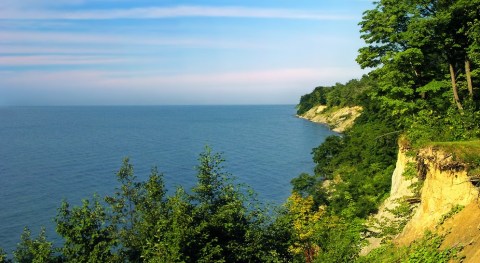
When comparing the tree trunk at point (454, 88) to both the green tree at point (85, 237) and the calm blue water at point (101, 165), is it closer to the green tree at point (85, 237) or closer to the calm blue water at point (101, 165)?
the calm blue water at point (101, 165)

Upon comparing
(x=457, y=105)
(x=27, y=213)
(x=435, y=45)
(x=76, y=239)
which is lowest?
(x=27, y=213)

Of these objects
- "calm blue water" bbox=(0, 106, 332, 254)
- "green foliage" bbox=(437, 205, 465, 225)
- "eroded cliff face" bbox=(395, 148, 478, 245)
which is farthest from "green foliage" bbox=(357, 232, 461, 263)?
"calm blue water" bbox=(0, 106, 332, 254)

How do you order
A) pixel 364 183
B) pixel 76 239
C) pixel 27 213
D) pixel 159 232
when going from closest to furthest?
pixel 159 232
pixel 76 239
pixel 364 183
pixel 27 213

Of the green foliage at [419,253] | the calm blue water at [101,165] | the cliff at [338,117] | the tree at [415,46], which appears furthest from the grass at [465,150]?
the cliff at [338,117]

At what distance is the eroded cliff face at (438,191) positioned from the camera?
1683cm

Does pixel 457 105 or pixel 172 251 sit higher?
pixel 457 105

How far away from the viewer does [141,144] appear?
403ft

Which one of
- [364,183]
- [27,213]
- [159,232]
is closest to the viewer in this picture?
[159,232]

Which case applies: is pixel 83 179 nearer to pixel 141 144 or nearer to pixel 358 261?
pixel 141 144

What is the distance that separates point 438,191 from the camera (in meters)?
18.3

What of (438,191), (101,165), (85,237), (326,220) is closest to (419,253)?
(438,191)

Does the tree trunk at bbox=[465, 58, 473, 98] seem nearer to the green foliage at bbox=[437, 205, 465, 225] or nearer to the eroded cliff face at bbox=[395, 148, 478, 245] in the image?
the eroded cliff face at bbox=[395, 148, 478, 245]

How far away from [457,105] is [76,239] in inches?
983

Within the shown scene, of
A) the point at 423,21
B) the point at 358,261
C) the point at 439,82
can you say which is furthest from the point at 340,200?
the point at 358,261
